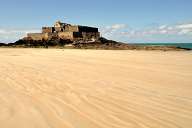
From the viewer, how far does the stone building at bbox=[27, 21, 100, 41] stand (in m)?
48.6

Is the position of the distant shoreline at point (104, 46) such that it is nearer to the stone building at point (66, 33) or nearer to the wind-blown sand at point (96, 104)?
the stone building at point (66, 33)

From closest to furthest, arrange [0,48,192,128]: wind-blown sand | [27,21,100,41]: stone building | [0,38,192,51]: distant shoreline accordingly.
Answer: [0,48,192,128]: wind-blown sand
[0,38,192,51]: distant shoreline
[27,21,100,41]: stone building

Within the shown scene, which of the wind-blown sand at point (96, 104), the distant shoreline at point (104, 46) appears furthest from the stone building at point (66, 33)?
the wind-blown sand at point (96, 104)

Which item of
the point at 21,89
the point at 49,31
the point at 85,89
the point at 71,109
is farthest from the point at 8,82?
the point at 49,31

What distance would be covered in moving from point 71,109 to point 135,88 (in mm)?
2017

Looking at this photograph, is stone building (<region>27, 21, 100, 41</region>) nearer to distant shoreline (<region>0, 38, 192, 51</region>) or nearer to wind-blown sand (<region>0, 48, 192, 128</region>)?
distant shoreline (<region>0, 38, 192, 51</region>)

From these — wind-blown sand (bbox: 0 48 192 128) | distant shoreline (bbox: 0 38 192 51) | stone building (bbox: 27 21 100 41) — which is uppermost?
stone building (bbox: 27 21 100 41)

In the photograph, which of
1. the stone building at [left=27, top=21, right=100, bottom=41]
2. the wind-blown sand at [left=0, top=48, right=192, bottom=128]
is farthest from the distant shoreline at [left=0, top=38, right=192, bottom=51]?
the wind-blown sand at [left=0, top=48, right=192, bottom=128]

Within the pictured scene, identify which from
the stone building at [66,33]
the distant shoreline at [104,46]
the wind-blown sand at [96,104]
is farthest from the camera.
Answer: the stone building at [66,33]

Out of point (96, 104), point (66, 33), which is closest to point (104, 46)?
point (66, 33)

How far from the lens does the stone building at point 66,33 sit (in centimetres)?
4855

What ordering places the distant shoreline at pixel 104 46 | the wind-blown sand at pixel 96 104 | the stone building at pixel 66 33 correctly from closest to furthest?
the wind-blown sand at pixel 96 104
the distant shoreline at pixel 104 46
the stone building at pixel 66 33

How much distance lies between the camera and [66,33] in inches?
1939

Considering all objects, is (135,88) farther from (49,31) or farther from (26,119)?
(49,31)
